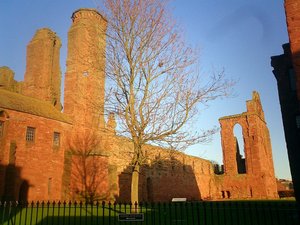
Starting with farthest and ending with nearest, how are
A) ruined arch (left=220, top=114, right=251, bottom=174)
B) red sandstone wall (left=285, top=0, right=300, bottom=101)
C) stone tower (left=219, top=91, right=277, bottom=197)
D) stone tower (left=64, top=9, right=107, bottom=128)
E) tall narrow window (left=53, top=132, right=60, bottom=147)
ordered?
ruined arch (left=220, top=114, right=251, bottom=174), stone tower (left=219, top=91, right=277, bottom=197), stone tower (left=64, top=9, right=107, bottom=128), tall narrow window (left=53, top=132, right=60, bottom=147), red sandstone wall (left=285, top=0, right=300, bottom=101)

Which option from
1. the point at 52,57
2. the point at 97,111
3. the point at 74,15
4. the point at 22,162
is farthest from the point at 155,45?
the point at 52,57

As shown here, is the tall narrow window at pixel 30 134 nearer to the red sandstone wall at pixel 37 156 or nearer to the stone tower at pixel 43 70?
the red sandstone wall at pixel 37 156

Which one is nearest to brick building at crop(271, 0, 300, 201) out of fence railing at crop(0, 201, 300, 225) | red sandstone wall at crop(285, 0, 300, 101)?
fence railing at crop(0, 201, 300, 225)

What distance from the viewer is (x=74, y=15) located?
27234 millimetres

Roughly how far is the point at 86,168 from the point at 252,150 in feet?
81.6

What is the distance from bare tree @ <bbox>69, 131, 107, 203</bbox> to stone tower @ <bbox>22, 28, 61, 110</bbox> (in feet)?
19.5

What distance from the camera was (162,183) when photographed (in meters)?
34.0

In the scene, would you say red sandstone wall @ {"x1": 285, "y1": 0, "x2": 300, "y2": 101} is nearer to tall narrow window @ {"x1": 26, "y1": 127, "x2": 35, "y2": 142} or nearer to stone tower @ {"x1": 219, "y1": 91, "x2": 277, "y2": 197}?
tall narrow window @ {"x1": 26, "y1": 127, "x2": 35, "y2": 142}

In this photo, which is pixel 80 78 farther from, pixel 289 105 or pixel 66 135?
pixel 289 105

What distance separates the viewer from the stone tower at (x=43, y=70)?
28703mm

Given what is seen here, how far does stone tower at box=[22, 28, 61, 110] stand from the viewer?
28.7 metres

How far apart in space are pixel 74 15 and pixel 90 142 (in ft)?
37.7

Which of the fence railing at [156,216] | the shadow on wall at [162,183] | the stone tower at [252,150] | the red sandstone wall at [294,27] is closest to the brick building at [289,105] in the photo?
the fence railing at [156,216]

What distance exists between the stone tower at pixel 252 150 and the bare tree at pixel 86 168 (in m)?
23.3
